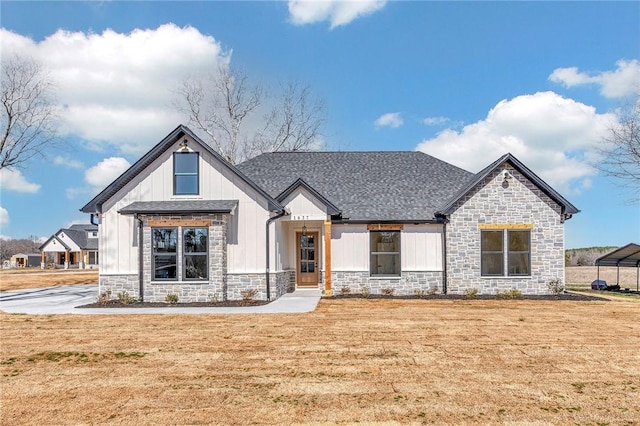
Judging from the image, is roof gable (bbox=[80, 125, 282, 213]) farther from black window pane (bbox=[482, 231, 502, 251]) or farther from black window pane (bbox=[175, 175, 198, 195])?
black window pane (bbox=[482, 231, 502, 251])

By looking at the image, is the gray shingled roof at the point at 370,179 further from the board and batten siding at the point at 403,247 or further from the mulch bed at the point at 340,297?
the mulch bed at the point at 340,297

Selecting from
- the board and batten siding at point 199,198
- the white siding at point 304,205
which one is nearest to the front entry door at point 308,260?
the white siding at point 304,205

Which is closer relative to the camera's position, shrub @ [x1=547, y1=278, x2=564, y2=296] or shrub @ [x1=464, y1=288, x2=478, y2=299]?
shrub @ [x1=464, y1=288, x2=478, y2=299]

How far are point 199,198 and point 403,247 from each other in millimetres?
8227

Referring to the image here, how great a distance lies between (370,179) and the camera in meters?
20.6

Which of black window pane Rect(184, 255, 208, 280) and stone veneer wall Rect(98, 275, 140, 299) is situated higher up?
black window pane Rect(184, 255, 208, 280)

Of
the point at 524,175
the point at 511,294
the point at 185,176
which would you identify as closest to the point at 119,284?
the point at 185,176

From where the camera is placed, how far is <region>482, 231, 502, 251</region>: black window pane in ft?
56.4

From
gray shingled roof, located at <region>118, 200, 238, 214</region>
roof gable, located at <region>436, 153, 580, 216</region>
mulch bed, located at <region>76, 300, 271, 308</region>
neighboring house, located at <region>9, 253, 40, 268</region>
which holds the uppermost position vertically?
roof gable, located at <region>436, 153, 580, 216</region>

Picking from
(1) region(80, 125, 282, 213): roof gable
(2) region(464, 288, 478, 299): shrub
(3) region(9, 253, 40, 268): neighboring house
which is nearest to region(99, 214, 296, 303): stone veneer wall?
(1) region(80, 125, 282, 213): roof gable

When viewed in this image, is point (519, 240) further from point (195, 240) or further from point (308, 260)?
point (195, 240)

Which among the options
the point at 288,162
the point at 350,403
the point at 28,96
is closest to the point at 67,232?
the point at 28,96

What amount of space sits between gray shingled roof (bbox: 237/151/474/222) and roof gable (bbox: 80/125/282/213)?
2.10 meters

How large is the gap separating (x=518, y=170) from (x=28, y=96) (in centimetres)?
2236
